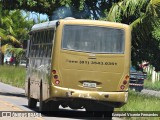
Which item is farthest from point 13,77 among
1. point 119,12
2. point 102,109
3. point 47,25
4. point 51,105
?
point 102,109

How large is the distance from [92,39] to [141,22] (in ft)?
17.9

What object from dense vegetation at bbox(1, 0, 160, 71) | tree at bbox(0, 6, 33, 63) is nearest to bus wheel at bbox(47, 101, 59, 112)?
dense vegetation at bbox(1, 0, 160, 71)

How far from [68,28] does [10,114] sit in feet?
Answer: 9.41

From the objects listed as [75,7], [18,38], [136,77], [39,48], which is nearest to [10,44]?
[18,38]

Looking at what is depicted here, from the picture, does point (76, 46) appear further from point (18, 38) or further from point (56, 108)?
point (18, 38)

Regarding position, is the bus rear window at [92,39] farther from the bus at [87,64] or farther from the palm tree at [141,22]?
the palm tree at [141,22]

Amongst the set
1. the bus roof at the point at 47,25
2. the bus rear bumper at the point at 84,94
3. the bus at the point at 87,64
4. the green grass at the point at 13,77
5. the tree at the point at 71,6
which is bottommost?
the green grass at the point at 13,77

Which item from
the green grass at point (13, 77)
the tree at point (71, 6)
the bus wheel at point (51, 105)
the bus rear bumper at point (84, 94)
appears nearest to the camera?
the bus rear bumper at point (84, 94)

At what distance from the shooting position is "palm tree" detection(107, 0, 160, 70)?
21219 millimetres

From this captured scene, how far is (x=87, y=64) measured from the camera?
54.1 feet

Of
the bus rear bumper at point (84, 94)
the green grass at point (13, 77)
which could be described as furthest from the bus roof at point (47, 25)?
the green grass at point (13, 77)

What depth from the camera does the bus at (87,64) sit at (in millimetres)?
16375

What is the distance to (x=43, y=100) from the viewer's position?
17234mm

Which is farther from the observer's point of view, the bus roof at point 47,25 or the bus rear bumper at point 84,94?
the bus roof at point 47,25
